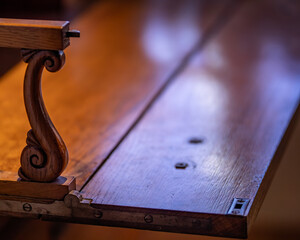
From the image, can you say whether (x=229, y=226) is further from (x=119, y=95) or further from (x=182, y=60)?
(x=182, y=60)

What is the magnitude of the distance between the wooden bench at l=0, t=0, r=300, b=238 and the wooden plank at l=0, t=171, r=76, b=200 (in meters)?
0.02

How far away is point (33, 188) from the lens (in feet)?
5.10

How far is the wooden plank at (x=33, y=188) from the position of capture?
154cm

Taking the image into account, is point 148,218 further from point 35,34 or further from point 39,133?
point 35,34

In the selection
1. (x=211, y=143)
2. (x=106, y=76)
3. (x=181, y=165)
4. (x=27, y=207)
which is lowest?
(x=27, y=207)

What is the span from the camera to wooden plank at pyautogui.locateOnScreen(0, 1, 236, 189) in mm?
1936

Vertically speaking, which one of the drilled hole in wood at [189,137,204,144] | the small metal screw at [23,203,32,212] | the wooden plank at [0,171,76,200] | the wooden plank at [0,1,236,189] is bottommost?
the small metal screw at [23,203,32,212]

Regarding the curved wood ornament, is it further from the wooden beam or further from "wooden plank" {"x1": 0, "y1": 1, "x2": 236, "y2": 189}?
"wooden plank" {"x1": 0, "y1": 1, "x2": 236, "y2": 189}

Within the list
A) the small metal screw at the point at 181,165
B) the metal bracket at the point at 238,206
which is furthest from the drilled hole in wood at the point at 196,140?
the metal bracket at the point at 238,206

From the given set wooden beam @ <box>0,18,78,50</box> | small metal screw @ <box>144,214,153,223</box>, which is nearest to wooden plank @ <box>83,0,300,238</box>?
small metal screw @ <box>144,214,153,223</box>

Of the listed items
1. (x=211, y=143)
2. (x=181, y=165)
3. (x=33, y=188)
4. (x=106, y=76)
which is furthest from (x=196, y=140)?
(x=106, y=76)

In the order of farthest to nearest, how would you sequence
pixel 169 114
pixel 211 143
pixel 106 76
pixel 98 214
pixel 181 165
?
pixel 106 76, pixel 169 114, pixel 211 143, pixel 181 165, pixel 98 214

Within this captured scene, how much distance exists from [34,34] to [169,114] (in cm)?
82

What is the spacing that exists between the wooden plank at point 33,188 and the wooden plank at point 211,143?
0.08 m
